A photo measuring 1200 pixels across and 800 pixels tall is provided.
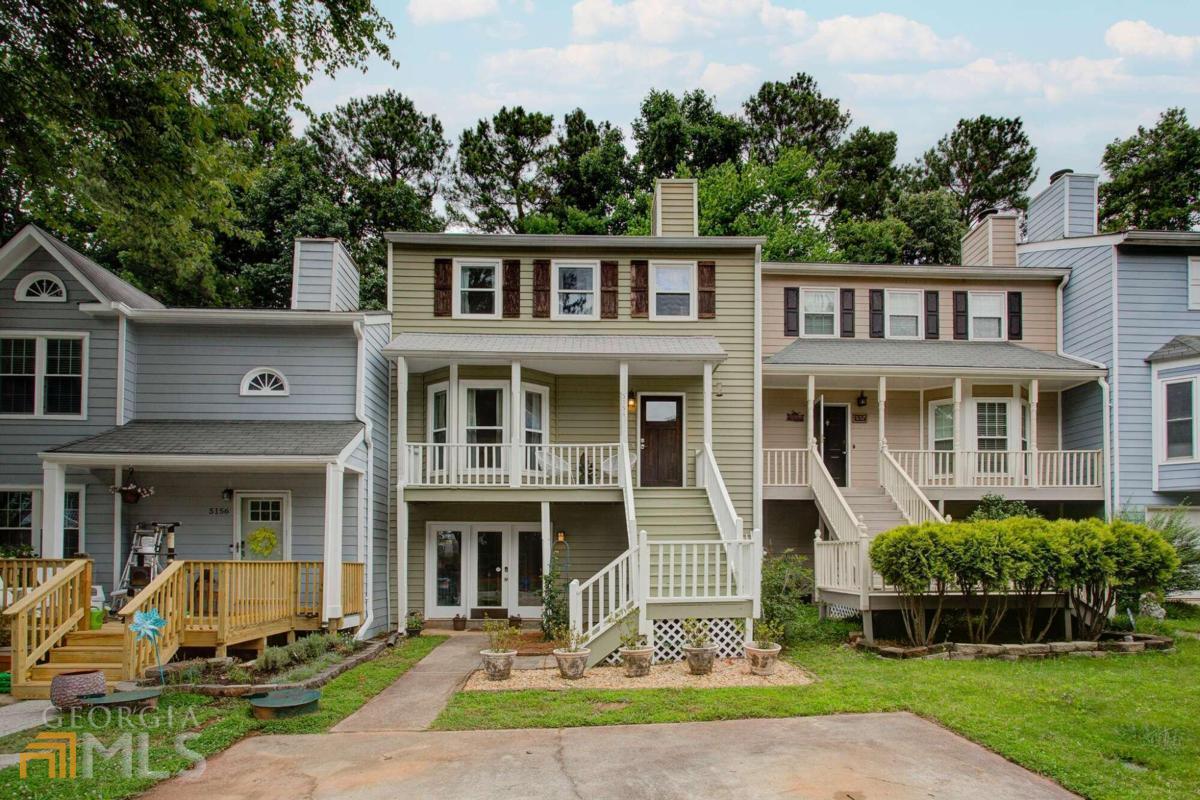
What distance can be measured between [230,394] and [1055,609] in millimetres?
13316

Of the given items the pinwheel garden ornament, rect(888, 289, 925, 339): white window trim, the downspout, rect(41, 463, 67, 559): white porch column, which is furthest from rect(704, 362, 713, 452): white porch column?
rect(41, 463, 67, 559): white porch column

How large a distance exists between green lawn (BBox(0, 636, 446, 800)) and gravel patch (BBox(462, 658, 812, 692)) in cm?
145

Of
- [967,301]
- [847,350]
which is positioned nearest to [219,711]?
[847,350]

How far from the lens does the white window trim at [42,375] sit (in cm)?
1256

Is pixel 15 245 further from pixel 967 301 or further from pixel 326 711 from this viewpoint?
pixel 967 301

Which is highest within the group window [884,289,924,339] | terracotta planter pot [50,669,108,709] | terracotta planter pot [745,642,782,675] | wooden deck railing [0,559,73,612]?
window [884,289,924,339]

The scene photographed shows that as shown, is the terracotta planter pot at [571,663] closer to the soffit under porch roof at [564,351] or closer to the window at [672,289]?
the soffit under porch roof at [564,351]

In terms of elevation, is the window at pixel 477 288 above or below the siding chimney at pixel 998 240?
below

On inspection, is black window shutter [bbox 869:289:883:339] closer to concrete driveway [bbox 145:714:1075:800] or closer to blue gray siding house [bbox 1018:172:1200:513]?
blue gray siding house [bbox 1018:172:1200:513]

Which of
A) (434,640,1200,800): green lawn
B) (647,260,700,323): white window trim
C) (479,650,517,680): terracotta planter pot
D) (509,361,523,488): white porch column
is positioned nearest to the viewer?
(434,640,1200,800): green lawn

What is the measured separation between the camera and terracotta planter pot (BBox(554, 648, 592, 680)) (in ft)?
30.9

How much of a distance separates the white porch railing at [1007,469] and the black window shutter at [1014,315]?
2870 millimetres

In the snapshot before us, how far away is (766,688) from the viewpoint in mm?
8820

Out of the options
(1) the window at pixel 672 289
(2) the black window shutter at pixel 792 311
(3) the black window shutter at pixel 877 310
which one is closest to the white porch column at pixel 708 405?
(1) the window at pixel 672 289
